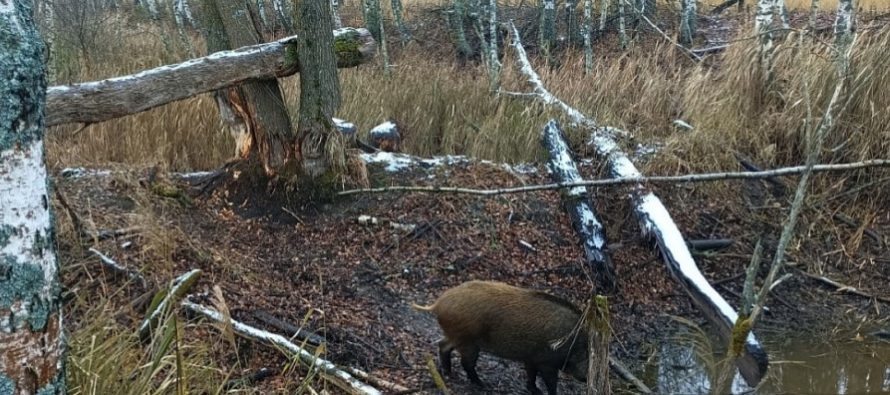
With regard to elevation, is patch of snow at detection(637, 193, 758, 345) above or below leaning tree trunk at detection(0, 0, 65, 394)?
below

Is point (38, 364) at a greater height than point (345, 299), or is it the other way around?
point (38, 364)

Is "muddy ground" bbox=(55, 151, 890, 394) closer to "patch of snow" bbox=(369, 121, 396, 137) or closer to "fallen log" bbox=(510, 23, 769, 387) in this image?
"fallen log" bbox=(510, 23, 769, 387)

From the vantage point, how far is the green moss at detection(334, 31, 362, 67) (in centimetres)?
556

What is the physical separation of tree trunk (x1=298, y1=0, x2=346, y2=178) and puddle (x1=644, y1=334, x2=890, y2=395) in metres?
2.60

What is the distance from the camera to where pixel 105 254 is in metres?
4.41

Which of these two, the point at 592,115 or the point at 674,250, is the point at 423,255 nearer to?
the point at 674,250

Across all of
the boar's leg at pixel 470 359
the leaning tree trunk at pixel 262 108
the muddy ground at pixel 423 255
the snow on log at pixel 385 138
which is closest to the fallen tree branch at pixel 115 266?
the muddy ground at pixel 423 255

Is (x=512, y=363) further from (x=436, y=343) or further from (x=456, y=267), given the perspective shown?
(x=456, y=267)

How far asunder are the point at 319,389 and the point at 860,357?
3.50 m

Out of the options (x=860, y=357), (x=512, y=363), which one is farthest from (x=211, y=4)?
(x=860, y=357)

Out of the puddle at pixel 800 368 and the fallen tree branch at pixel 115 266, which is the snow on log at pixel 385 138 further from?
the puddle at pixel 800 368

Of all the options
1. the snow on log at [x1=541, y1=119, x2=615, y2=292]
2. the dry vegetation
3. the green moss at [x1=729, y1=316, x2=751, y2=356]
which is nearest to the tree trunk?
the dry vegetation

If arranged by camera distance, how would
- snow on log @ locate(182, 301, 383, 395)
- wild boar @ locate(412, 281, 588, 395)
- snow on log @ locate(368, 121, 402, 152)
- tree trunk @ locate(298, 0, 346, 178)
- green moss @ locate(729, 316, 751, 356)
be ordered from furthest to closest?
1. snow on log @ locate(368, 121, 402, 152)
2. tree trunk @ locate(298, 0, 346, 178)
3. wild boar @ locate(412, 281, 588, 395)
4. snow on log @ locate(182, 301, 383, 395)
5. green moss @ locate(729, 316, 751, 356)

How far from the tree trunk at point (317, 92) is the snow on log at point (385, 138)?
1123 mm
